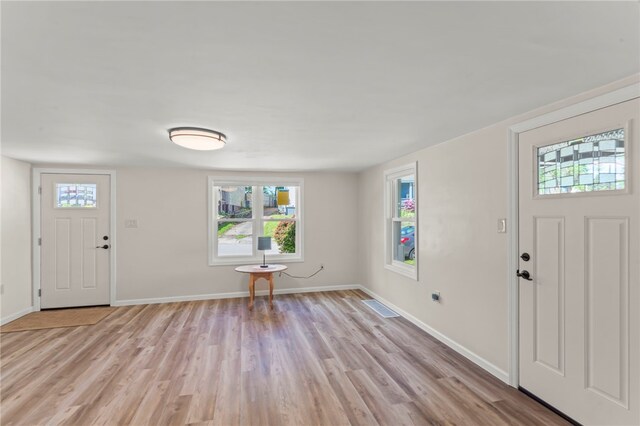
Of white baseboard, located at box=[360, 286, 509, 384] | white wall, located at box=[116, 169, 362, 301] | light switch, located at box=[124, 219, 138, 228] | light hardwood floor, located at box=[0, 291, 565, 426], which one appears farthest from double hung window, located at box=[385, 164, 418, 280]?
light switch, located at box=[124, 219, 138, 228]

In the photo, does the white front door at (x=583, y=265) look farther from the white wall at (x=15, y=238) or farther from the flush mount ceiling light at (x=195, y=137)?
the white wall at (x=15, y=238)

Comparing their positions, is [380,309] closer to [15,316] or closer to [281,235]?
[281,235]

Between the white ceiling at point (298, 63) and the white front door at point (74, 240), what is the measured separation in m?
2.05

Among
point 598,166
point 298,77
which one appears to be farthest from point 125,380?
point 598,166

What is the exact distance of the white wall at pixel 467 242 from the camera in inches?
102

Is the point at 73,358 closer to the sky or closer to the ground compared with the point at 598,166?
closer to the ground

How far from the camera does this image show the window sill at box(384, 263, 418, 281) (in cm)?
386

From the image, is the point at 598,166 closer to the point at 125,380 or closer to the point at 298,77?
the point at 298,77

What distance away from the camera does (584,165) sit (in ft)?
6.61

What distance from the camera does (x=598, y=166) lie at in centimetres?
194

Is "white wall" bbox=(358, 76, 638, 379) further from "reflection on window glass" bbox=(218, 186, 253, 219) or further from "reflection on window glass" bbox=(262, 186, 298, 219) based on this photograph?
"reflection on window glass" bbox=(218, 186, 253, 219)

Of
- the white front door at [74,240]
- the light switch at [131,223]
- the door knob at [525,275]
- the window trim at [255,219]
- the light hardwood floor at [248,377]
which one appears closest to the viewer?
the light hardwood floor at [248,377]

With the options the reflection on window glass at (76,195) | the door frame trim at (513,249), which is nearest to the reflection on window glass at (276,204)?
the reflection on window glass at (76,195)

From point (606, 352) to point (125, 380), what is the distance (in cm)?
358
